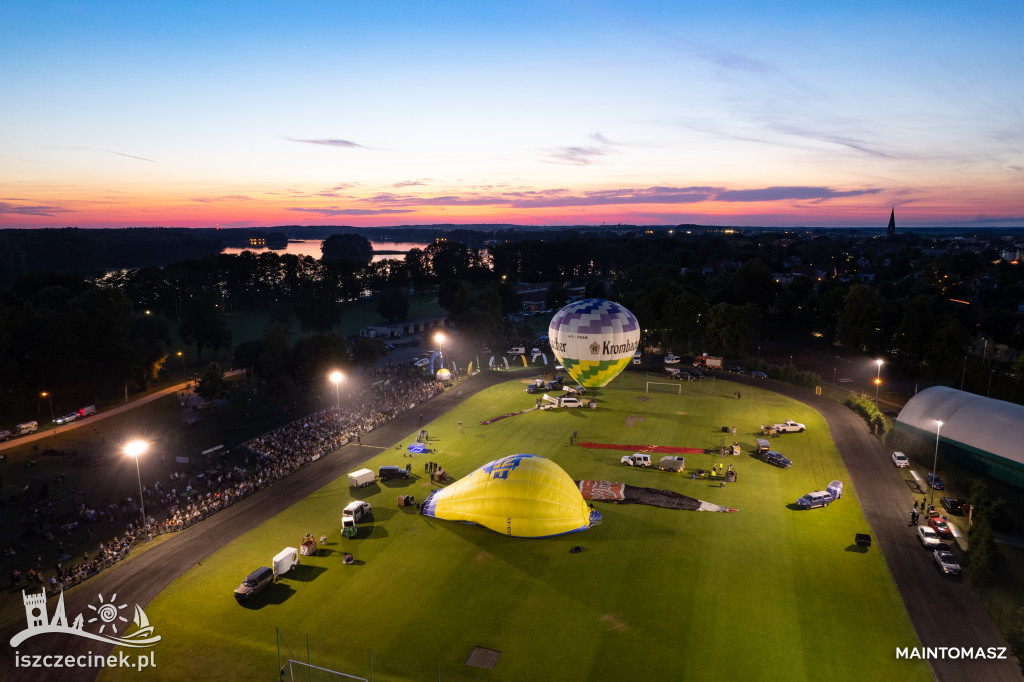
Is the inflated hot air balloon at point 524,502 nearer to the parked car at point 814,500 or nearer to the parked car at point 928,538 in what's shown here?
the parked car at point 814,500

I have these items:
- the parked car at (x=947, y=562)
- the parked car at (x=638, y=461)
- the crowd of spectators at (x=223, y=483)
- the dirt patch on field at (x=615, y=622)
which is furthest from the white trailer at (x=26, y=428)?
the parked car at (x=947, y=562)

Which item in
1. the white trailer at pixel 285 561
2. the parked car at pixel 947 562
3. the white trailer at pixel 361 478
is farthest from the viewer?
the white trailer at pixel 361 478

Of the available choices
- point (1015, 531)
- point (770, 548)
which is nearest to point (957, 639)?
point (770, 548)

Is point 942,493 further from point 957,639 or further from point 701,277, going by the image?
point 701,277

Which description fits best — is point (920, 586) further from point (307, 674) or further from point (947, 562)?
point (307, 674)

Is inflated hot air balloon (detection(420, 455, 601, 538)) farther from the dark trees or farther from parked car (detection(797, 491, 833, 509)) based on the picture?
the dark trees

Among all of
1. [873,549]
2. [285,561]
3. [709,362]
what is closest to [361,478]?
[285,561]

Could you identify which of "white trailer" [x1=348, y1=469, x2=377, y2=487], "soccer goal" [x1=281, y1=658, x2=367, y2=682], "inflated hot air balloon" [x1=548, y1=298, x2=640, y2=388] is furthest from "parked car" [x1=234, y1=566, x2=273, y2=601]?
"inflated hot air balloon" [x1=548, y1=298, x2=640, y2=388]
